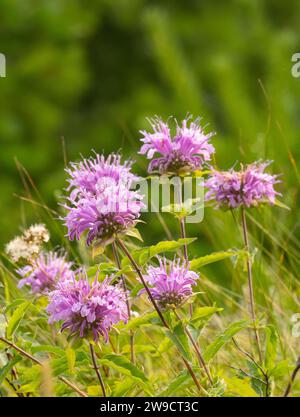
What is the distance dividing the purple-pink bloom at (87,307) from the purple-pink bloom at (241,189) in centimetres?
31

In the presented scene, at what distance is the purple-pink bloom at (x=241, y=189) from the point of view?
1.59 meters

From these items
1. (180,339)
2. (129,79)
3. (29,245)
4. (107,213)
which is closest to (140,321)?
(180,339)

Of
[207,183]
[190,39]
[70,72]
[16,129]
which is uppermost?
[190,39]

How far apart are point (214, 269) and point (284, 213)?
2.81 metres

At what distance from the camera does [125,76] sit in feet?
31.6

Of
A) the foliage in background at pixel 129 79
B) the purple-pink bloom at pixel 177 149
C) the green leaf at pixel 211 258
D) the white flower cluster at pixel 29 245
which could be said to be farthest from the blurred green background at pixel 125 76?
the green leaf at pixel 211 258

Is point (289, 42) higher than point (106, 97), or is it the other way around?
point (106, 97)

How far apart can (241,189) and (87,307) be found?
15.9 inches

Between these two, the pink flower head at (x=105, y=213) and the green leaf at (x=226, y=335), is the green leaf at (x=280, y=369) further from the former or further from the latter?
the pink flower head at (x=105, y=213)

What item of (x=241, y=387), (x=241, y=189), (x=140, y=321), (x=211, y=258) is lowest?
(x=241, y=387)

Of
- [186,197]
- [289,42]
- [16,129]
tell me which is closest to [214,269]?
[289,42]

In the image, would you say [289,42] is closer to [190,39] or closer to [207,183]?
[190,39]

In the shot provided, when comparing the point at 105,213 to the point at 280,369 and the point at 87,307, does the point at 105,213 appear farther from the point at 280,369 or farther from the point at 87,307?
the point at 280,369
